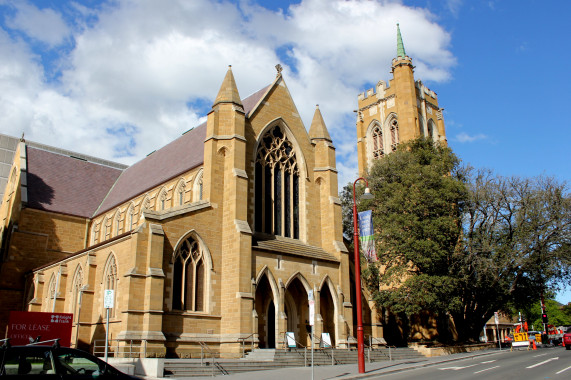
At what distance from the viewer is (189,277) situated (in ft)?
76.6

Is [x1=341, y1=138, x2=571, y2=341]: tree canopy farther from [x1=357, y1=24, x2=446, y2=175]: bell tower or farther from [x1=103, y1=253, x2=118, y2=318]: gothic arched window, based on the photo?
[x1=357, y1=24, x2=446, y2=175]: bell tower

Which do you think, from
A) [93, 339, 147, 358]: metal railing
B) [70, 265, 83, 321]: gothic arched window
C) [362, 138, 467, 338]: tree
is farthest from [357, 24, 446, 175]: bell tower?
[93, 339, 147, 358]: metal railing

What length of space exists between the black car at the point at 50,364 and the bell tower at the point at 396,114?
47.6 meters

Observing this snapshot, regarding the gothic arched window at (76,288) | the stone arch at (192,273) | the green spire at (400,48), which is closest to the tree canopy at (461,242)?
the stone arch at (192,273)

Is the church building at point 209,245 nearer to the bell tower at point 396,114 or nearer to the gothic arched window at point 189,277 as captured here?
the gothic arched window at point 189,277

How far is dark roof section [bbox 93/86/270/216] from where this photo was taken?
32469 millimetres

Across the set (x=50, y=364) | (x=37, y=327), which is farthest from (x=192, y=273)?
(x=50, y=364)

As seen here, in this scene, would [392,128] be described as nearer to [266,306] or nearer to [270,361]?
[266,306]

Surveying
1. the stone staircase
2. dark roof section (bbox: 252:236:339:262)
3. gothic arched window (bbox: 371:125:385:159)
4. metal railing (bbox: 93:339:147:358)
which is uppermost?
gothic arched window (bbox: 371:125:385:159)

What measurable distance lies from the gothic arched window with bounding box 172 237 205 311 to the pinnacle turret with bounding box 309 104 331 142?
11.7 metres

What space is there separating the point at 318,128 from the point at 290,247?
8.85 meters

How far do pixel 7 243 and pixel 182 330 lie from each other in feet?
72.5

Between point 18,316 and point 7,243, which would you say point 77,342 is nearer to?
point 18,316

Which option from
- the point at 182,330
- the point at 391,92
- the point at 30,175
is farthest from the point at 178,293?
the point at 391,92
